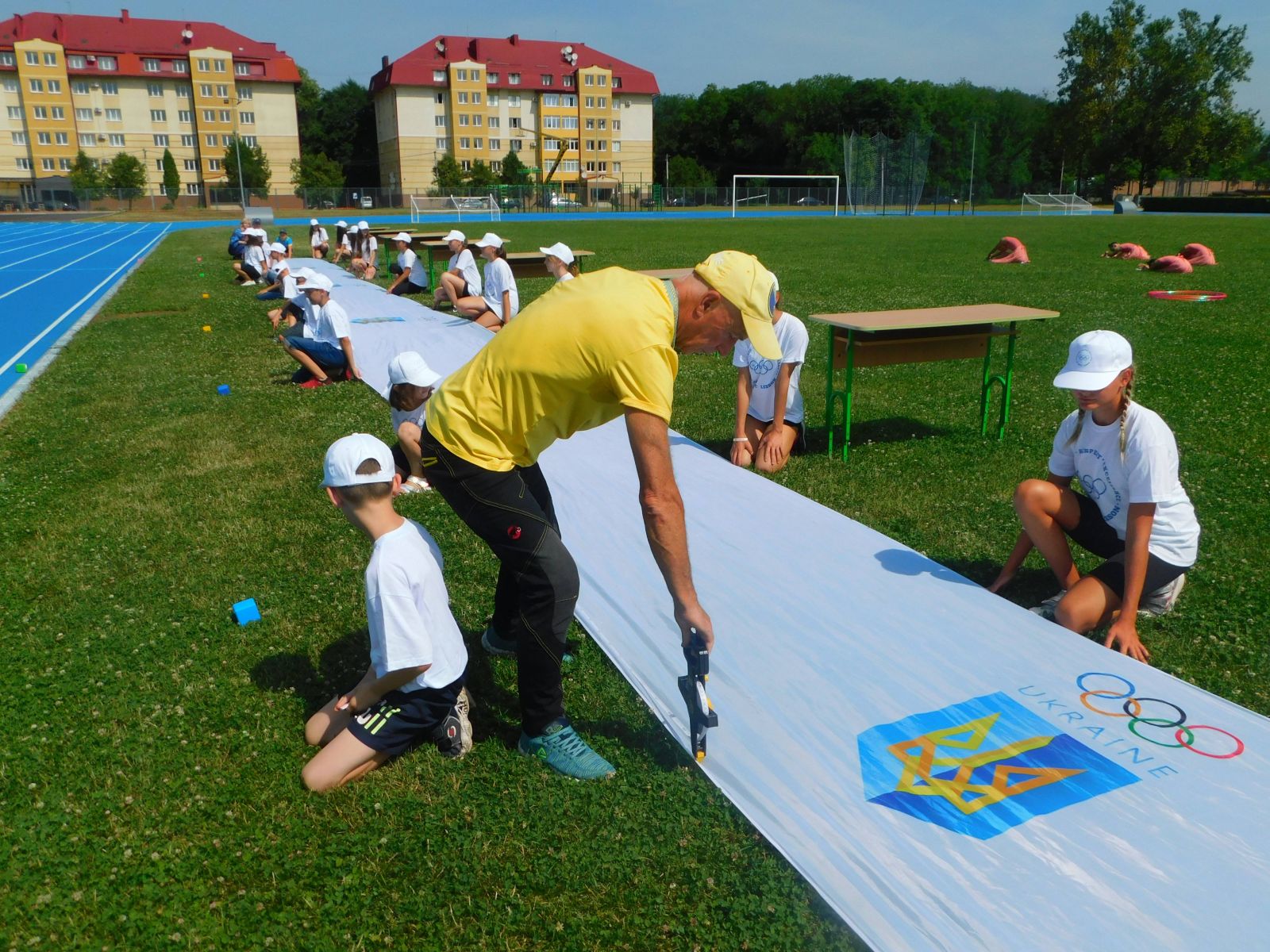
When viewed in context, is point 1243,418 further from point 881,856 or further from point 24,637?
point 24,637

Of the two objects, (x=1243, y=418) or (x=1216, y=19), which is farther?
(x=1216, y=19)

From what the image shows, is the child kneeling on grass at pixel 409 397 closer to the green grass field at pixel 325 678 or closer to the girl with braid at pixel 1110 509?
the green grass field at pixel 325 678

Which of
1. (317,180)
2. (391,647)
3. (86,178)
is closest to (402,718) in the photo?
(391,647)

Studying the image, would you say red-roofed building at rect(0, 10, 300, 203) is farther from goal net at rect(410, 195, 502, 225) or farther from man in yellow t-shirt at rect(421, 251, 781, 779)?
man in yellow t-shirt at rect(421, 251, 781, 779)

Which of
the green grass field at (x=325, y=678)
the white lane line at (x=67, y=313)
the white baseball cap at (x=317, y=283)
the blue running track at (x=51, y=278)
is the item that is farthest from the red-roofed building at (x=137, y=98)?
the green grass field at (x=325, y=678)

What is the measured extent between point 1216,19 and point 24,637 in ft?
316

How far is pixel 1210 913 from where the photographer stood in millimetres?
2596

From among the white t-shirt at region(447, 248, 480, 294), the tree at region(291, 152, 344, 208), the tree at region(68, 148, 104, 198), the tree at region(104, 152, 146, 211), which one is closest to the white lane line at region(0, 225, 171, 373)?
the white t-shirt at region(447, 248, 480, 294)

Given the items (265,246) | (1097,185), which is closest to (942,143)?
(1097,185)

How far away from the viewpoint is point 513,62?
9069cm

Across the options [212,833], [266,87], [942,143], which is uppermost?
[266,87]

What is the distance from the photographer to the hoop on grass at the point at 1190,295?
586 inches

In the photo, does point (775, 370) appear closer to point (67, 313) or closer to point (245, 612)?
point (245, 612)

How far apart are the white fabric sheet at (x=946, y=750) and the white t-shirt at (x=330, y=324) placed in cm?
578
